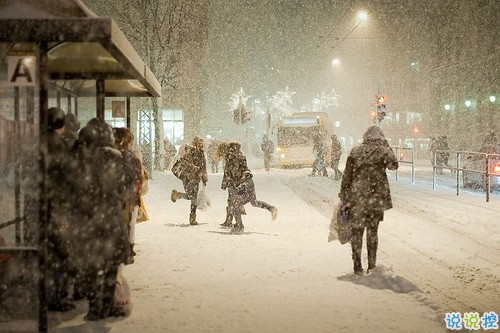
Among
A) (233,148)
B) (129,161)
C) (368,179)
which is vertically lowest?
(368,179)

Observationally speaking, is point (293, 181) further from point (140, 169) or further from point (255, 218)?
point (140, 169)

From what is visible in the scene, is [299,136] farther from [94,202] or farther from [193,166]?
[94,202]

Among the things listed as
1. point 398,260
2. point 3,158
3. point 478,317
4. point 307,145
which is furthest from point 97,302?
point 307,145

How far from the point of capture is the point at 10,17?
496cm

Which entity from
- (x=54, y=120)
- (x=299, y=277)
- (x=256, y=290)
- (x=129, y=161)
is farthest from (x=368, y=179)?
(x=54, y=120)

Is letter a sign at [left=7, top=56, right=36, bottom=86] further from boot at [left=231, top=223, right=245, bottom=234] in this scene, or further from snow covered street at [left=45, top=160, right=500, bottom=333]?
boot at [left=231, top=223, right=245, bottom=234]

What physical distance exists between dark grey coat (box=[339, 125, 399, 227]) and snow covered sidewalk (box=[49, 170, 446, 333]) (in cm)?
77

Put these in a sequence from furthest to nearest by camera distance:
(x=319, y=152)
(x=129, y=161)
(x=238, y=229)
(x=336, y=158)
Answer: (x=319, y=152) → (x=336, y=158) → (x=238, y=229) → (x=129, y=161)

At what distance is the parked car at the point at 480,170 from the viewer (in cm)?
1861

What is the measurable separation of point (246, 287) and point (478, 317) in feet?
8.23

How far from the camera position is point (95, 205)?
548 centimetres

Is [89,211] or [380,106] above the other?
[380,106]

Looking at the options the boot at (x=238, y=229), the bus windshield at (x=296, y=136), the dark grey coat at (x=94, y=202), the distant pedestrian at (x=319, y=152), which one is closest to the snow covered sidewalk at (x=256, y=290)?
the boot at (x=238, y=229)

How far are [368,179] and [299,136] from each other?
28979 mm
